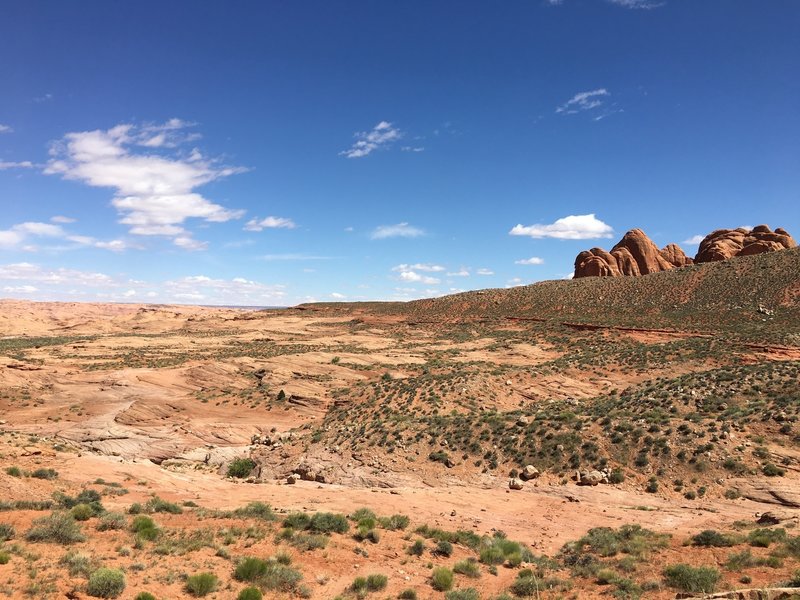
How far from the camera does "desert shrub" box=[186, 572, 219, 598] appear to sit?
9727mm

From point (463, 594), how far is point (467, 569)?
175 cm

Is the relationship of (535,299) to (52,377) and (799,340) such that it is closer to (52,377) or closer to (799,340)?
(799,340)

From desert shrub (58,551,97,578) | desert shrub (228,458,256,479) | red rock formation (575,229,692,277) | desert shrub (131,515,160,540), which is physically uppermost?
red rock formation (575,229,692,277)

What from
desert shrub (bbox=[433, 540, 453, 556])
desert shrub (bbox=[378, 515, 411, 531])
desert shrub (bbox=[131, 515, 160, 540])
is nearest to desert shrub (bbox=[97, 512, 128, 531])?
desert shrub (bbox=[131, 515, 160, 540])

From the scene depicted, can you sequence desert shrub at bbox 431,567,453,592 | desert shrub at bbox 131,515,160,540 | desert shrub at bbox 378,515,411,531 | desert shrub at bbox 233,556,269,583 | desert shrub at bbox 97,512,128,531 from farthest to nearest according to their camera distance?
desert shrub at bbox 378,515,411,531
desert shrub at bbox 97,512,128,531
desert shrub at bbox 131,515,160,540
desert shrub at bbox 431,567,453,592
desert shrub at bbox 233,556,269,583

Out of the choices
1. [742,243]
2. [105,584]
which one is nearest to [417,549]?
[105,584]

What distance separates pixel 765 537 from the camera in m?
12.9

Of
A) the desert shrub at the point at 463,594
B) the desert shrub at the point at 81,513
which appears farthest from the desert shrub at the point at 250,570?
the desert shrub at the point at 81,513

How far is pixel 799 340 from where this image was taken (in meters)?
43.2

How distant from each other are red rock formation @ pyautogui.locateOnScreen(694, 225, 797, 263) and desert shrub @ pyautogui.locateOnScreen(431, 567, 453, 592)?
359 ft

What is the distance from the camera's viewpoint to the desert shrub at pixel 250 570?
416 inches

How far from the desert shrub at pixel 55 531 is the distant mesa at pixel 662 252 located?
355 feet

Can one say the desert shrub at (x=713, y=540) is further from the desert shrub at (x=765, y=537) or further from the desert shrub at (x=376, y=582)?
the desert shrub at (x=376, y=582)

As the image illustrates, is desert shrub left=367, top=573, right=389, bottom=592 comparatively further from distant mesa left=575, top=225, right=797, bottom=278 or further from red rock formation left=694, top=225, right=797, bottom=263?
red rock formation left=694, top=225, right=797, bottom=263
